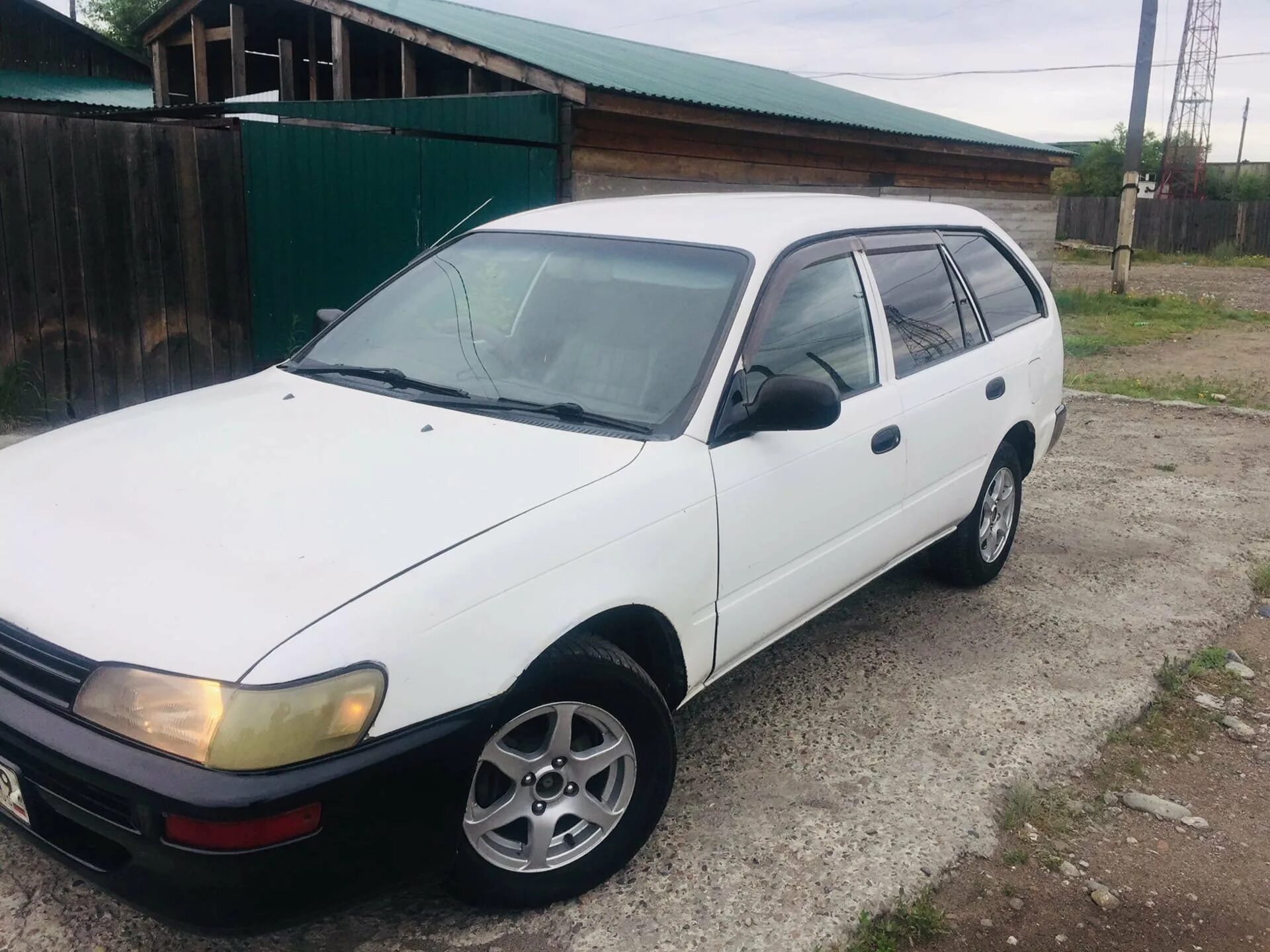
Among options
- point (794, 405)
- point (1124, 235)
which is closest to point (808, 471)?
point (794, 405)

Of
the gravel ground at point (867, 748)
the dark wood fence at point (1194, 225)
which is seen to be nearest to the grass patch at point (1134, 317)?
the gravel ground at point (867, 748)

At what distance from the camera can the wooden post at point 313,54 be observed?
12388mm

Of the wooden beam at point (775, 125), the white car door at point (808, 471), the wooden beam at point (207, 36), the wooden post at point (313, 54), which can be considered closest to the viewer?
the white car door at point (808, 471)

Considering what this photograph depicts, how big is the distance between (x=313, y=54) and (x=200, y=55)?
2.24 m

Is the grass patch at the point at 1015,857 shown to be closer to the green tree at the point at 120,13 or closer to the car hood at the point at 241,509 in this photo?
the car hood at the point at 241,509

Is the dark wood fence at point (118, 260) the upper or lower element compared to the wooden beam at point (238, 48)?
lower

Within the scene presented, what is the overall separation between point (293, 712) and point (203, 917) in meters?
0.47

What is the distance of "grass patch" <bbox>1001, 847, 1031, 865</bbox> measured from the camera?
3.10 m

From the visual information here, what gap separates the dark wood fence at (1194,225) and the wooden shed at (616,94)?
24.2m

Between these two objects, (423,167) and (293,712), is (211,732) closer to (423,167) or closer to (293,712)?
(293,712)

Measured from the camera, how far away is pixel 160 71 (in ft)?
47.7

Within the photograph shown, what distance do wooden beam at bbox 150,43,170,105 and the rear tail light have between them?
1455 cm

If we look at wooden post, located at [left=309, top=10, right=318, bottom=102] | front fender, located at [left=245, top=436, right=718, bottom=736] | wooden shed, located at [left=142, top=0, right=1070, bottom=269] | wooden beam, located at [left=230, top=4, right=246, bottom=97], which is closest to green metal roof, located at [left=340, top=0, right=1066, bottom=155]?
wooden shed, located at [left=142, top=0, right=1070, bottom=269]

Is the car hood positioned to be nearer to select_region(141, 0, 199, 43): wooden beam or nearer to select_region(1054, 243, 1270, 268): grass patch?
select_region(141, 0, 199, 43): wooden beam
